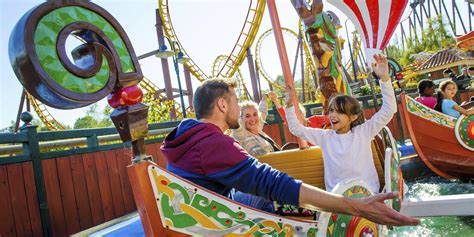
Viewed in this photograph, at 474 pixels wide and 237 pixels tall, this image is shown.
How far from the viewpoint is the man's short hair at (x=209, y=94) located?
129 cm

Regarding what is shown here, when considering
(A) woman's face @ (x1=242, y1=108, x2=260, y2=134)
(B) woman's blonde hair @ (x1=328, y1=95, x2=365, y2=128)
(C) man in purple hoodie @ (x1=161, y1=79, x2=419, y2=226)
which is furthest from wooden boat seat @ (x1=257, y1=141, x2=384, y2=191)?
(C) man in purple hoodie @ (x1=161, y1=79, x2=419, y2=226)

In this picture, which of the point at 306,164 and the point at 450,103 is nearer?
the point at 306,164

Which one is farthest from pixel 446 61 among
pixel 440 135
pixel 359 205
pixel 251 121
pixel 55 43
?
pixel 55 43

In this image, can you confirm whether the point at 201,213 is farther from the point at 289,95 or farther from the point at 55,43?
the point at 289,95

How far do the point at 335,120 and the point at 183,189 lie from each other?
4.05ft

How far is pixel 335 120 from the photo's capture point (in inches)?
83.2

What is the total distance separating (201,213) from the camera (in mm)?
1163

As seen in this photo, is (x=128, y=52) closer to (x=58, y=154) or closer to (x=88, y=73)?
(x=88, y=73)

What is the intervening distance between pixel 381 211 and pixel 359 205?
55 millimetres

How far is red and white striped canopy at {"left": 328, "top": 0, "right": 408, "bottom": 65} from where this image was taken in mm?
2451

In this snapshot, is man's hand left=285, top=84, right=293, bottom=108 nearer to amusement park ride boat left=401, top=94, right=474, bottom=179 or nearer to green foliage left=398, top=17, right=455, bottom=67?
amusement park ride boat left=401, top=94, right=474, bottom=179

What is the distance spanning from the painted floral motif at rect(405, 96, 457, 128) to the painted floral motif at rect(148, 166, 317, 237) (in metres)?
3.08

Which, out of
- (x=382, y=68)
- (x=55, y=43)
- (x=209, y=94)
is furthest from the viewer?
(x=382, y=68)

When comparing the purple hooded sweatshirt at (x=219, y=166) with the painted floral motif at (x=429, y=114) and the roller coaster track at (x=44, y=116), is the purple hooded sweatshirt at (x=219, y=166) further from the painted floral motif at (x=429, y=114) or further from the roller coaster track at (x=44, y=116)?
the roller coaster track at (x=44, y=116)
